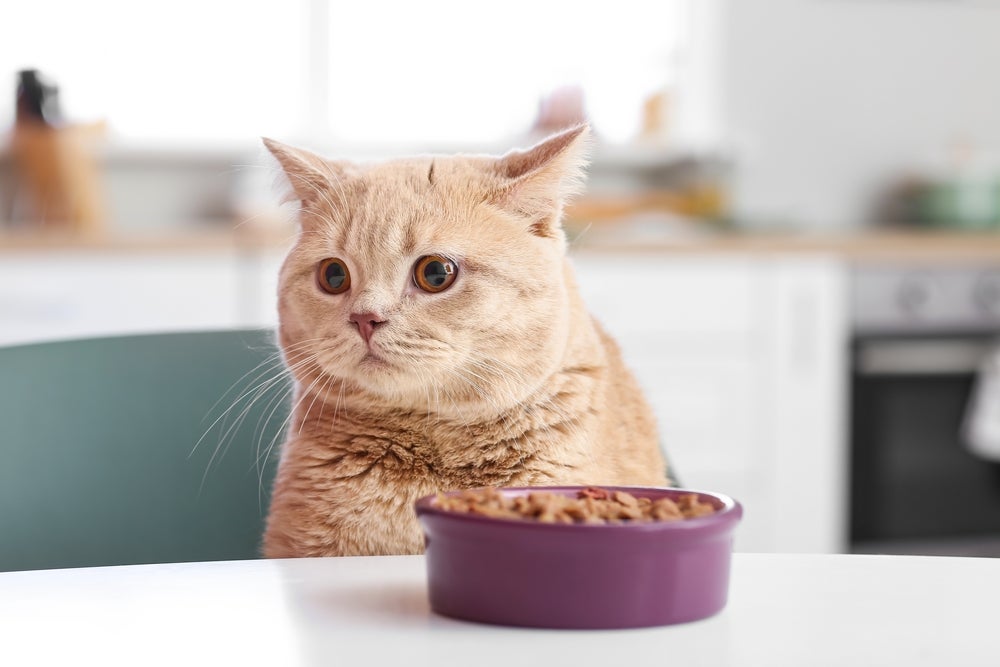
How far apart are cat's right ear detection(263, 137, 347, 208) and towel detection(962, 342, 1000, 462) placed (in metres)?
2.62

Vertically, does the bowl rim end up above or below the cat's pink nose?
below

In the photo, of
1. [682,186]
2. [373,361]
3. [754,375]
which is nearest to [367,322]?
[373,361]

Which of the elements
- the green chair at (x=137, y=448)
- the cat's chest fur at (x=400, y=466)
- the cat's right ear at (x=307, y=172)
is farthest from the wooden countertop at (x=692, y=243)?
the cat's chest fur at (x=400, y=466)

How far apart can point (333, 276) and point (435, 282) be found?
10cm

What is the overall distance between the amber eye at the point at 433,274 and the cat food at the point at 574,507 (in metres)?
0.31

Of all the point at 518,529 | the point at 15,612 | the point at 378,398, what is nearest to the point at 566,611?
the point at 518,529

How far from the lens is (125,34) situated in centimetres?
360

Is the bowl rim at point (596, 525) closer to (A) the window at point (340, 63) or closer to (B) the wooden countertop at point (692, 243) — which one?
(B) the wooden countertop at point (692, 243)

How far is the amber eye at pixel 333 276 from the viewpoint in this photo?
991 mm

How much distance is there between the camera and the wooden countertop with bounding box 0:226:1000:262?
9.46 ft

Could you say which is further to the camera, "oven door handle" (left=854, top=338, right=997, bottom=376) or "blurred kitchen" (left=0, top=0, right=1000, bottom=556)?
"oven door handle" (left=854, top=338, right=997, bottom=376)

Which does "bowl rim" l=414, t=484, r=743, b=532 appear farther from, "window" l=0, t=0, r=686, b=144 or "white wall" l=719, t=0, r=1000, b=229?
"white wall" l=719, t=0, r=1000, b=229

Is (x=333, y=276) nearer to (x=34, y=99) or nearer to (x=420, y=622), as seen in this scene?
(x=420, y=622)

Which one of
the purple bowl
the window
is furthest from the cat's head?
the window
